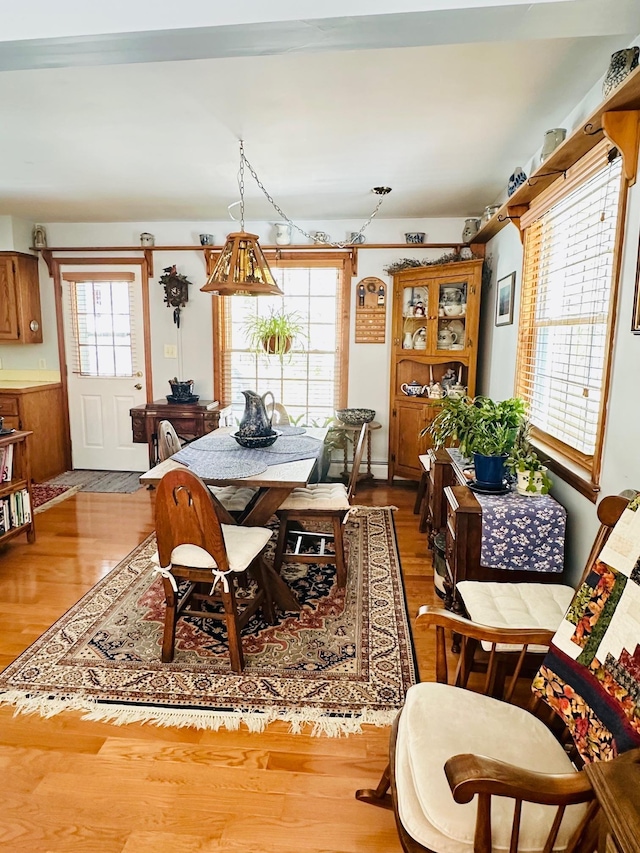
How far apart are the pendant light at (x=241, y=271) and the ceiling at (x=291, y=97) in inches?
23.8

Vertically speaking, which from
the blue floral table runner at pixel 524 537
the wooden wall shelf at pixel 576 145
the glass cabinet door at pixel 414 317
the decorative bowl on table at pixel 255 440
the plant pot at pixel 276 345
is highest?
the wooden wall shelf at pixel 576 145

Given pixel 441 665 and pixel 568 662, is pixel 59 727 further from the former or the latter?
pixel 568 662

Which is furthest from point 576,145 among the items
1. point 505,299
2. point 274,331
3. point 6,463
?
point 6,463

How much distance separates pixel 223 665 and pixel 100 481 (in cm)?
333

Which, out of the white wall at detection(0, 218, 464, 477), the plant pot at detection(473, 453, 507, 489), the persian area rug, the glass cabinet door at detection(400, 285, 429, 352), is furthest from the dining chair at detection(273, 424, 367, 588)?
the white wall at detection(0, 218, 464, 477)

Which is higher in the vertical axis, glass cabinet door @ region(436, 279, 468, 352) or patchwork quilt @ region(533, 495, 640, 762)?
glass cabinet door @ region(436, 279, 468, 352)

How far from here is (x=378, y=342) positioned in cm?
493

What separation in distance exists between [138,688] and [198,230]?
4.20 meters

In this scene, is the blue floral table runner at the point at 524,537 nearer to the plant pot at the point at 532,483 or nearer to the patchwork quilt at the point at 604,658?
the plant pot at the point at 532,483

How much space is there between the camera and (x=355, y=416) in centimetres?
484

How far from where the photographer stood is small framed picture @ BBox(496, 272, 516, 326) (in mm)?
3463

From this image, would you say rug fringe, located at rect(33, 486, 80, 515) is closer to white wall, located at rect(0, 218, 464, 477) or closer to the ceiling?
white wall, located at rect(0, 218, 464, 477)

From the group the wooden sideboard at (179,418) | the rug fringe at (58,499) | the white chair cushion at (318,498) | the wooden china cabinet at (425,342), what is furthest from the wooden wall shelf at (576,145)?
the rug fringe at (58,499)

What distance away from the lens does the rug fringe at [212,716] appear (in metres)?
1.87
